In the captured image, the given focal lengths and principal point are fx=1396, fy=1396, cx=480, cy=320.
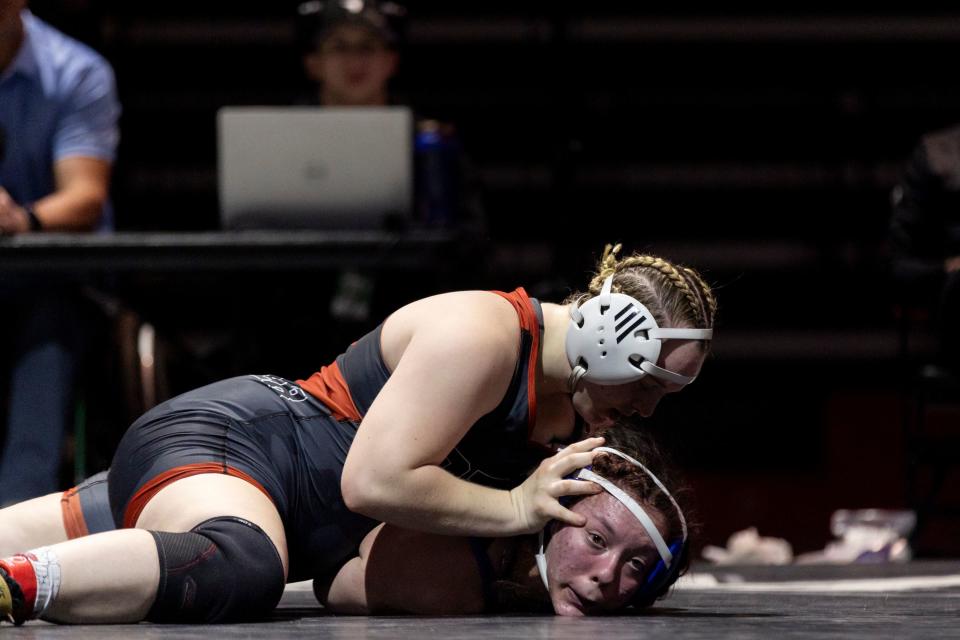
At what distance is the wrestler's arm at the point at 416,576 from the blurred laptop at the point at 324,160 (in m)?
1.25

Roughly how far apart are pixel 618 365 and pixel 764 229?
3879mm

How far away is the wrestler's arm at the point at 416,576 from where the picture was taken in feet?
7.34

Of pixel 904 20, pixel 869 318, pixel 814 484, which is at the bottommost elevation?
pixel 814 484

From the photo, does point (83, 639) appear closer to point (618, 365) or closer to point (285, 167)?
point (618, 365)

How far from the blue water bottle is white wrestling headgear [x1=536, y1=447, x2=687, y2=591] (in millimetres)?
1450

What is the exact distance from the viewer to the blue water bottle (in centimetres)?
358

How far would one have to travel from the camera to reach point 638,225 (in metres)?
5.82

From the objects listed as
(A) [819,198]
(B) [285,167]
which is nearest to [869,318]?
(A) [819,198]

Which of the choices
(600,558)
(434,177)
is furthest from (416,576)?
(434,177)

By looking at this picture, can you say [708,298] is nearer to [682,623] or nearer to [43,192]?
[682,623]

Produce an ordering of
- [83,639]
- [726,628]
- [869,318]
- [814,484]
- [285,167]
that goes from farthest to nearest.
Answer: [869,318] → [814,484] → [285,167] → [726,628] → [83,639]

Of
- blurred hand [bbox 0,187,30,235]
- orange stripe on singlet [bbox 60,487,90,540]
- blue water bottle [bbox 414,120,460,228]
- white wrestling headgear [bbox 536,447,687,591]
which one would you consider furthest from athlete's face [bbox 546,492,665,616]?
blurred hand [bbox 0,187,30,235]

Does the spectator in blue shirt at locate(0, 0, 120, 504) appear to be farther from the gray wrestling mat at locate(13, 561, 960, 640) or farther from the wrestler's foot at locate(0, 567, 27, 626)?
the wrestler's foot at locate(0, 567, 27, 626)

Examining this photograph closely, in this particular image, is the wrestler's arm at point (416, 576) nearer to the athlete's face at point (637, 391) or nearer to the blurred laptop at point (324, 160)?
the athlete's face at point (637, 391)
